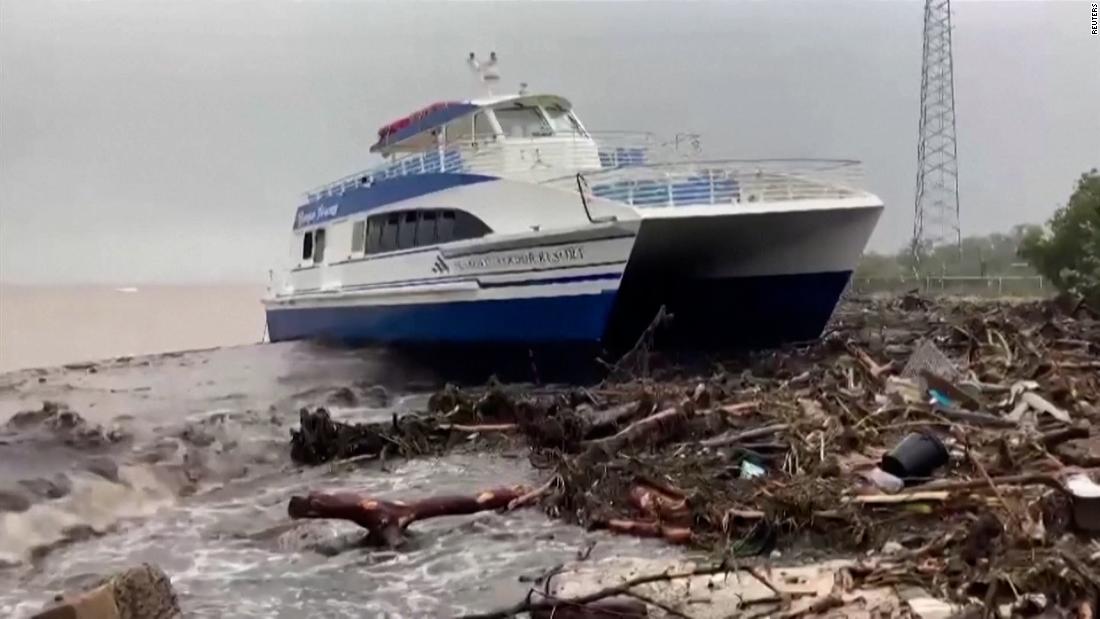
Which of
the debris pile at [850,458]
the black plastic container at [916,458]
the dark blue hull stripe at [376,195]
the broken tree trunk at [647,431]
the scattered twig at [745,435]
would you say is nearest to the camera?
the debris pile at [850,458]

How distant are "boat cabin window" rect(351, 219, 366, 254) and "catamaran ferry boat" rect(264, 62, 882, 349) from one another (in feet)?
0.13

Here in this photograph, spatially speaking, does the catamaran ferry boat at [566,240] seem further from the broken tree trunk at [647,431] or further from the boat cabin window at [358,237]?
the broken tree trunk at [647,431]

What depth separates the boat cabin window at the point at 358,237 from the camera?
18938 millimetres

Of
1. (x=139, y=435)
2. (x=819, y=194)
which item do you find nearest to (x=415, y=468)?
(x=139, y=435)

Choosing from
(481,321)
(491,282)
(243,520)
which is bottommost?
(243,520)

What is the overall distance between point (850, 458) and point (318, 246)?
596 inches

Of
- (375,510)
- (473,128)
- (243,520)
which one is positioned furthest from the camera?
(473,128)

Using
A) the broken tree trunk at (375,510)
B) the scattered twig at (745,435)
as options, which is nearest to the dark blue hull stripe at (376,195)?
the scattered twig at (745,435)

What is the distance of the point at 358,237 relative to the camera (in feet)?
62.9

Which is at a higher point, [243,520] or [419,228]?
[419,228]

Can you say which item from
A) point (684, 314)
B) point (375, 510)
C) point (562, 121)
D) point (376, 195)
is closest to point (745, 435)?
point (375, 510)

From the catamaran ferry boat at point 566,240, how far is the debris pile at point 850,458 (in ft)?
6.37

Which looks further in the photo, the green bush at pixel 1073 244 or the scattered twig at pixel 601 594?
the green bush at pixel 1073 244

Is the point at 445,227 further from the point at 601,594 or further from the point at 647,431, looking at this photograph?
the point at 601,594
